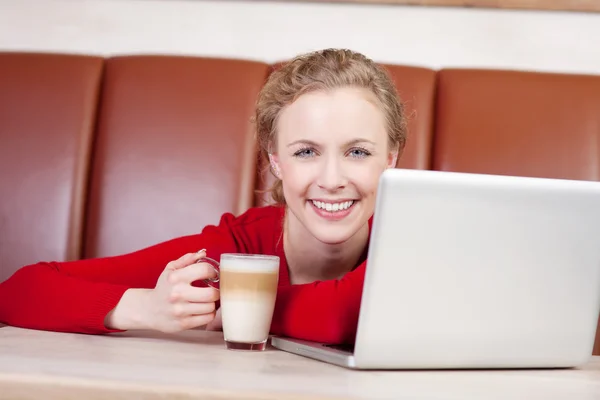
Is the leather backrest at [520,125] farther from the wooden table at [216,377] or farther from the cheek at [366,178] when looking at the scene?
the wooden table at [216,377]

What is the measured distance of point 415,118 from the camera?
188cm

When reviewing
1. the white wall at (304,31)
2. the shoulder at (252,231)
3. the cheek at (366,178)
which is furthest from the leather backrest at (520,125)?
the cheek at (366,178)

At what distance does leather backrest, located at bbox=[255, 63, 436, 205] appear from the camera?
186 centimetres

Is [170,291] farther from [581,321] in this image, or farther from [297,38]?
[297,38]

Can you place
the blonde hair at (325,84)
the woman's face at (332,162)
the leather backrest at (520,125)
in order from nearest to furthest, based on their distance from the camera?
the woman's face at (332,162) < the blonde hair at (325,84) < the leather backrest at (520,125)

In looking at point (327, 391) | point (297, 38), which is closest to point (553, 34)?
point (297, 38)

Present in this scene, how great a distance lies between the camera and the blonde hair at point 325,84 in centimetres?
129

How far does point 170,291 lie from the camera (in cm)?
100

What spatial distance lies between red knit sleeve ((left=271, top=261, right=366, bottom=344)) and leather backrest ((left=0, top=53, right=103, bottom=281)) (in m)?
Result: 1.03

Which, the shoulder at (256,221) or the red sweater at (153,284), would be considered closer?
the red sweater at (153,284)

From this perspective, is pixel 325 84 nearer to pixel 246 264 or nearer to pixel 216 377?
pixel 246 264

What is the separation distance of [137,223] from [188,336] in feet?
2.78

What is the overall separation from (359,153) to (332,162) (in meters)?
0.06

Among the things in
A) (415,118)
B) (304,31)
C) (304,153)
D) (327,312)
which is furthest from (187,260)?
(304,31)
